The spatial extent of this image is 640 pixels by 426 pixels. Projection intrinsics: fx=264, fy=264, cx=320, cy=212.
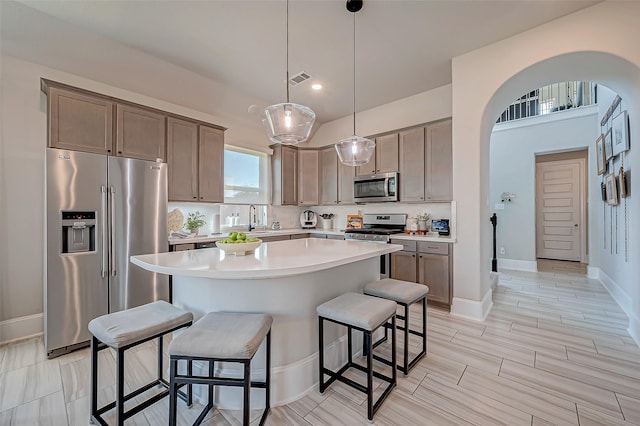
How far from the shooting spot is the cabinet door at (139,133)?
2977 millimetres

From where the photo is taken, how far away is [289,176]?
4.98 metres

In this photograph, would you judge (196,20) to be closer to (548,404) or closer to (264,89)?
(264,89)

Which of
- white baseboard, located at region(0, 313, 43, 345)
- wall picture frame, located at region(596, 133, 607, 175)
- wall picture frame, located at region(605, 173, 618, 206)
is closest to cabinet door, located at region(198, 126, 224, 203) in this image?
white baseboard, located at region(0, 313, 43, 345)

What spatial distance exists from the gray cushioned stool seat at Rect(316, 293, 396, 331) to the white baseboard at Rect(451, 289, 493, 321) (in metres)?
1.84

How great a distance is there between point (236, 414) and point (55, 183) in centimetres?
246

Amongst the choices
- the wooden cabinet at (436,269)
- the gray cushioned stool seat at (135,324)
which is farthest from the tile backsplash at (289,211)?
the gray cushioned stool seat at (135,324)

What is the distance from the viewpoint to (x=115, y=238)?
2611 mm

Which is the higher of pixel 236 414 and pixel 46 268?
pixel 46 268

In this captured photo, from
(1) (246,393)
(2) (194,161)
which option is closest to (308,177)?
(2) (194,161)

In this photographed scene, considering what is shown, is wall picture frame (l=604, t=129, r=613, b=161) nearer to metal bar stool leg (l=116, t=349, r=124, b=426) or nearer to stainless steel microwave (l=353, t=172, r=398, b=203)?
stainless steel microwave (l=353, t=172, r=398, b=203)

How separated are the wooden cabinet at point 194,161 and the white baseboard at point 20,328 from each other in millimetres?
1762

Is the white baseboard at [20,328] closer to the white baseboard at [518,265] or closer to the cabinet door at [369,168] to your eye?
the cabinet door at [369,168]

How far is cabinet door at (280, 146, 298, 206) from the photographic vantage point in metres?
4.87

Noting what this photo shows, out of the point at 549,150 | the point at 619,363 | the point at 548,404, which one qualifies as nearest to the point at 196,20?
the point at 548,404
